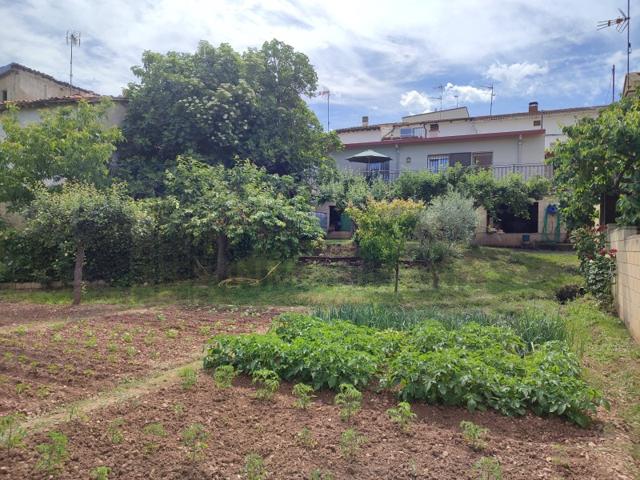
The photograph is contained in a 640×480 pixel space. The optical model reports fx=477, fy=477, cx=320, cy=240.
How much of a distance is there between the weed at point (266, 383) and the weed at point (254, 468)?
1.15 meters

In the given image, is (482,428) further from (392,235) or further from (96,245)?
(96,245)

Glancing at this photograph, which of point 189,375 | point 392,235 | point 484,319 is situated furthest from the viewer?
point 392,235

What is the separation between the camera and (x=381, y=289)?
12.5m

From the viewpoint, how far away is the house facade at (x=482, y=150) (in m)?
19.3

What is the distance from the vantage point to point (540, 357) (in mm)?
4914

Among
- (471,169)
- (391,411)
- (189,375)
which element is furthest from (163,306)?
(471,169)

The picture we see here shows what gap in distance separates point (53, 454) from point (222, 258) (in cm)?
1002

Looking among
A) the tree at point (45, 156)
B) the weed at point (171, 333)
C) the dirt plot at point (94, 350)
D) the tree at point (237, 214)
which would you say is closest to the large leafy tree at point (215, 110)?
the tree at point (45, 156)

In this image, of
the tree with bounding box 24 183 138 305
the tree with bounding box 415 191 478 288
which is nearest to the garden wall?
the tree with bounding box 415 191 478 288

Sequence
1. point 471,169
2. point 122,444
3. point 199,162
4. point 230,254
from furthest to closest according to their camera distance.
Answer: point 471,169, point 199,162, point 230,254, point 122,444

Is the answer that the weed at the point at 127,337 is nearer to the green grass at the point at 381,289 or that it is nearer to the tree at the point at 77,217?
the tree at the point at 77,217

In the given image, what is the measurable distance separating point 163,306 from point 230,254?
3.74m

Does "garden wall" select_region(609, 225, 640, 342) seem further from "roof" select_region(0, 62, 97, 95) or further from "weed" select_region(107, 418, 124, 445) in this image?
"roof" select_region(0, 62, 97, 95)

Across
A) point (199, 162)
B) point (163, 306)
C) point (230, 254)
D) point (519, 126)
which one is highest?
point (519, 126)
